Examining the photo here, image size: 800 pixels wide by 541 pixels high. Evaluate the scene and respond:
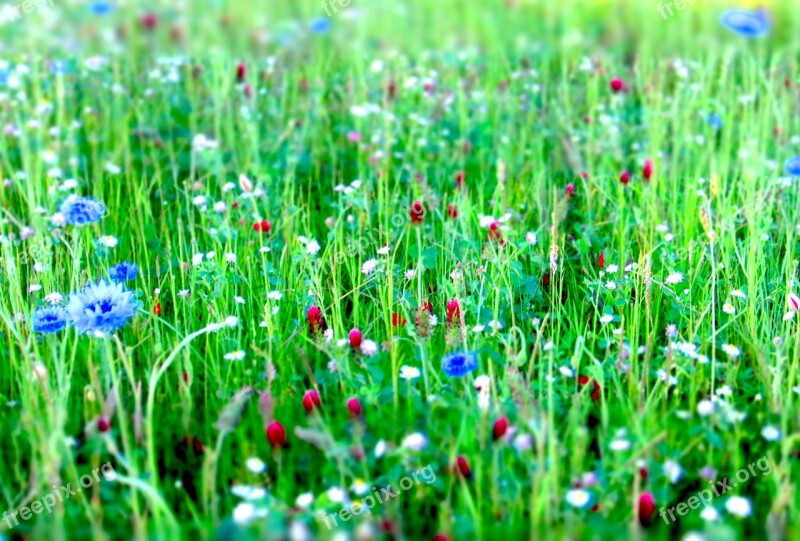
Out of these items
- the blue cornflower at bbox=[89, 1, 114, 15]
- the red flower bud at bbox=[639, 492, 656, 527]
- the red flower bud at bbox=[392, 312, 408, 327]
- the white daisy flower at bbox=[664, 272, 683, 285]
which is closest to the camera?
the red flower bud at bbox=[639, 492, 656, 527]

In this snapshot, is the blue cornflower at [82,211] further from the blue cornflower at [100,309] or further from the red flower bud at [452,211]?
the red flower bud at [452,211]

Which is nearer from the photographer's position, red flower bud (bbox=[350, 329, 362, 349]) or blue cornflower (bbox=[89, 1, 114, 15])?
red flower bud (bbox=[350, 329, 362, 349])

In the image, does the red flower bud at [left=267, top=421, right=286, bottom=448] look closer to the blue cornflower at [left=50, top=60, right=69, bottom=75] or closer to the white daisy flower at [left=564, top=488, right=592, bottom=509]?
the white daisy flower at [left=564, top=488, right=592, bottom=509]

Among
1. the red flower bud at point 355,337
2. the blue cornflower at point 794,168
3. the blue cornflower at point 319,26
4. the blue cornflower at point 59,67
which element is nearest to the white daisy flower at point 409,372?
the red flower bud at point 355,337

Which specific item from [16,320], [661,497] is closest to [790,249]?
[661,497]

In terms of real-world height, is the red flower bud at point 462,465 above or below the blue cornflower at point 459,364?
below

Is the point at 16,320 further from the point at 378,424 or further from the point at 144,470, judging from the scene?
the point at 378,424

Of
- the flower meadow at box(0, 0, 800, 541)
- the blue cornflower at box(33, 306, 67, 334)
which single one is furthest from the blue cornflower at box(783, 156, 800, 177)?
the blue cornflower at box(33, 306, 67, 334)
